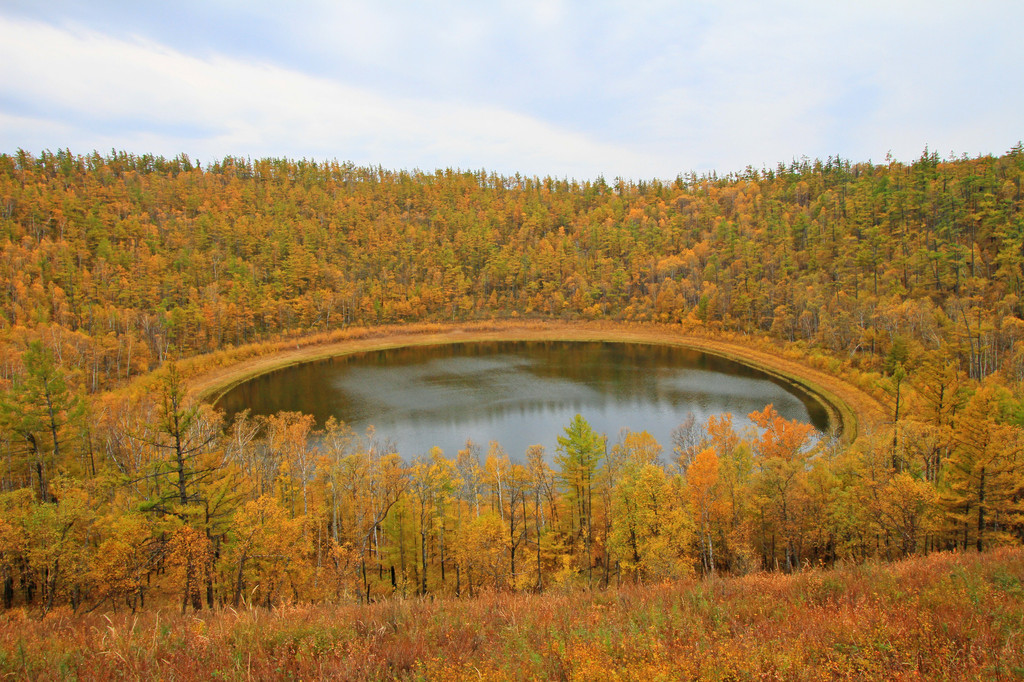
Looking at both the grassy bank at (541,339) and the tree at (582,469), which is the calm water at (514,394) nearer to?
the grassy bank at (541,339)

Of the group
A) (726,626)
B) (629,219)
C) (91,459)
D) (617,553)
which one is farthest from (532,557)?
(629,219)

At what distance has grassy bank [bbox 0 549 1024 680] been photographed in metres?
4.96

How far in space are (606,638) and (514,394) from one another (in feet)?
175

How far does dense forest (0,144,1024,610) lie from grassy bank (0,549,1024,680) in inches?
220

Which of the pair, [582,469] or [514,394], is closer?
[582,469]

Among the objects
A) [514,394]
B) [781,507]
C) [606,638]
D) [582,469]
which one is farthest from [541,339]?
[606,638]

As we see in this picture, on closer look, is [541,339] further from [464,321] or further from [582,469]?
[582,469]

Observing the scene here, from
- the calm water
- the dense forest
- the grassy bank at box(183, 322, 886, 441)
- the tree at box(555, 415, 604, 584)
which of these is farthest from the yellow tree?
the grassy bank at box(183, 322, 886, 441)

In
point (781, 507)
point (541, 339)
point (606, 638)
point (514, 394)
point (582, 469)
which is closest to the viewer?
point (606, 638)

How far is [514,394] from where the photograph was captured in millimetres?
58781

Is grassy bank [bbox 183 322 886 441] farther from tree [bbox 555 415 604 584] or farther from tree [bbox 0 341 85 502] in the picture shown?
tree [bbox 0 341 85 502]

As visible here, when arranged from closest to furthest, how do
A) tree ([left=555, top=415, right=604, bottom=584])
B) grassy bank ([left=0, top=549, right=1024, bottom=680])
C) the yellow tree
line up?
grassy bank ([left=0, top=549, right=1024, bottom=680]), the yellow tree, tree ([left=555, top=415, right=604, bottom=584])

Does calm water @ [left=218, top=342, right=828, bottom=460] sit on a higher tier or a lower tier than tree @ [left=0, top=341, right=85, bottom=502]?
lower

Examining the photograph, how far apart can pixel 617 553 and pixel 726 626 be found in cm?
1788
